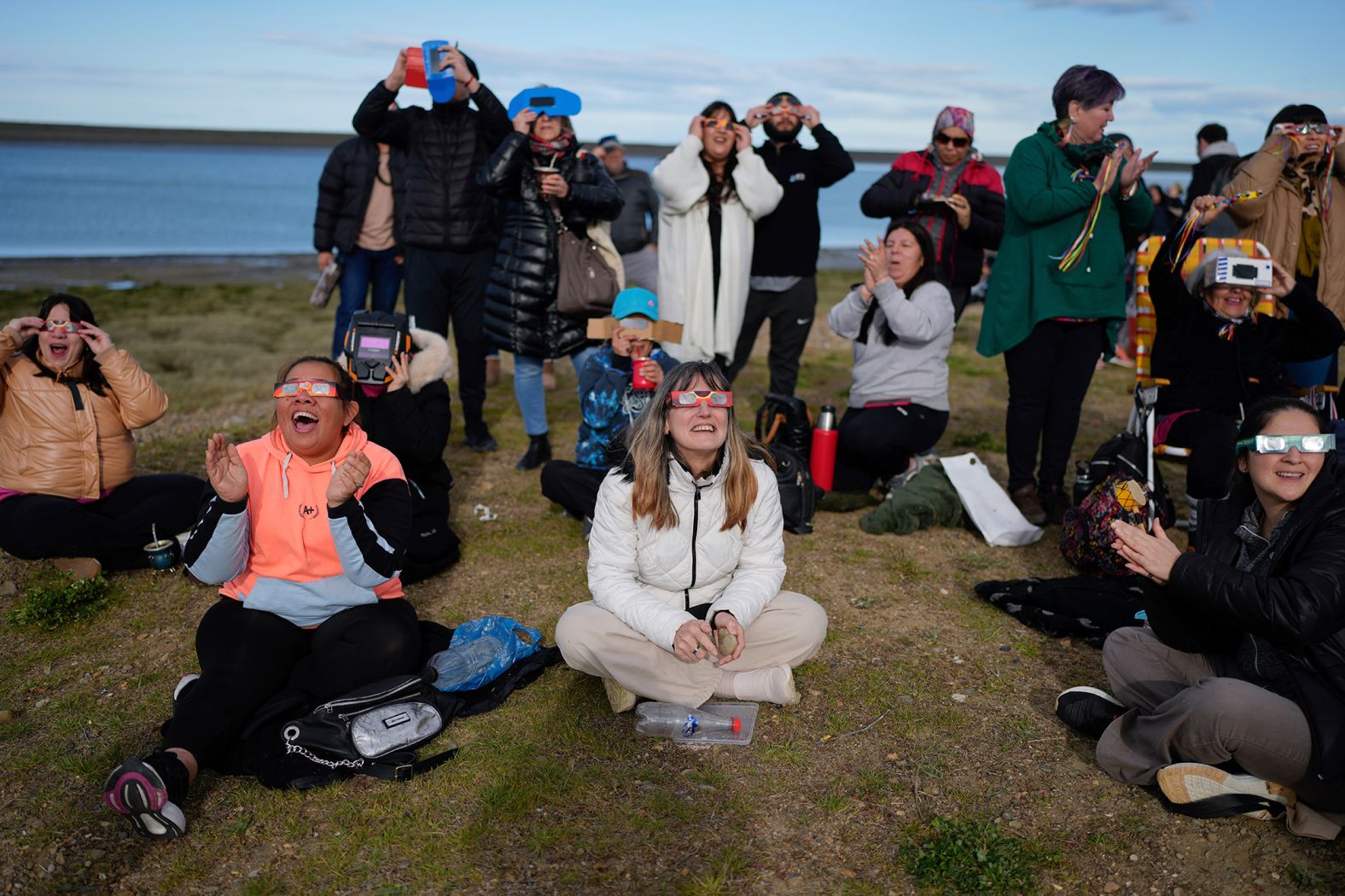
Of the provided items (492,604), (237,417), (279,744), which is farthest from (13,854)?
(237,417)

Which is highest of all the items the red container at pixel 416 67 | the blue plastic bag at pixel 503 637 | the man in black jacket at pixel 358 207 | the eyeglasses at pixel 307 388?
the red container at pixel 416 67

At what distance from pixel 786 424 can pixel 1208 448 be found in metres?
2.47

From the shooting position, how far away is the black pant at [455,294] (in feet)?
23.8

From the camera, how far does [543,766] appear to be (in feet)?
12.3

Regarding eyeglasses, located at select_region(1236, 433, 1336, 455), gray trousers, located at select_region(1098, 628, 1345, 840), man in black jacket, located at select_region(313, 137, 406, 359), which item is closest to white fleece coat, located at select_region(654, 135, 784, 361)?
man in black jacket, located at select_region(313, 137, 406, 359)

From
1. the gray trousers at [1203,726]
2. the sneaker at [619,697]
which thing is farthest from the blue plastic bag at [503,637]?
the gray trousers at [1203,726]

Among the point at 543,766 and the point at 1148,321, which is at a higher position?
the point at 1148,321

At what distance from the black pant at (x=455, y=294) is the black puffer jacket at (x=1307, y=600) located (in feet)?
16.8

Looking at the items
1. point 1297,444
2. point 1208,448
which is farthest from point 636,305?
point 1297,444

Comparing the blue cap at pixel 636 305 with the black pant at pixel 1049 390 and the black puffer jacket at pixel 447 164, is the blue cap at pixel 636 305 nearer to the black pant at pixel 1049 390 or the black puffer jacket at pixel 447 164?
the black puffer jacket at pixel 447 164

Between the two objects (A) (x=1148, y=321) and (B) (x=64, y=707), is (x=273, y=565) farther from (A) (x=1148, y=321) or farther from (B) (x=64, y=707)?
(A) (x=1148, y=321)

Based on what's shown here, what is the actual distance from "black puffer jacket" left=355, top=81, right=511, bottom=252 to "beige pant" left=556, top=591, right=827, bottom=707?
3.89m

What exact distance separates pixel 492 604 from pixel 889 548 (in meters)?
2.38

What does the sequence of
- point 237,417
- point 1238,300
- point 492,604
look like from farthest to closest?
point 237,417
point 1238,300
point 492,604
